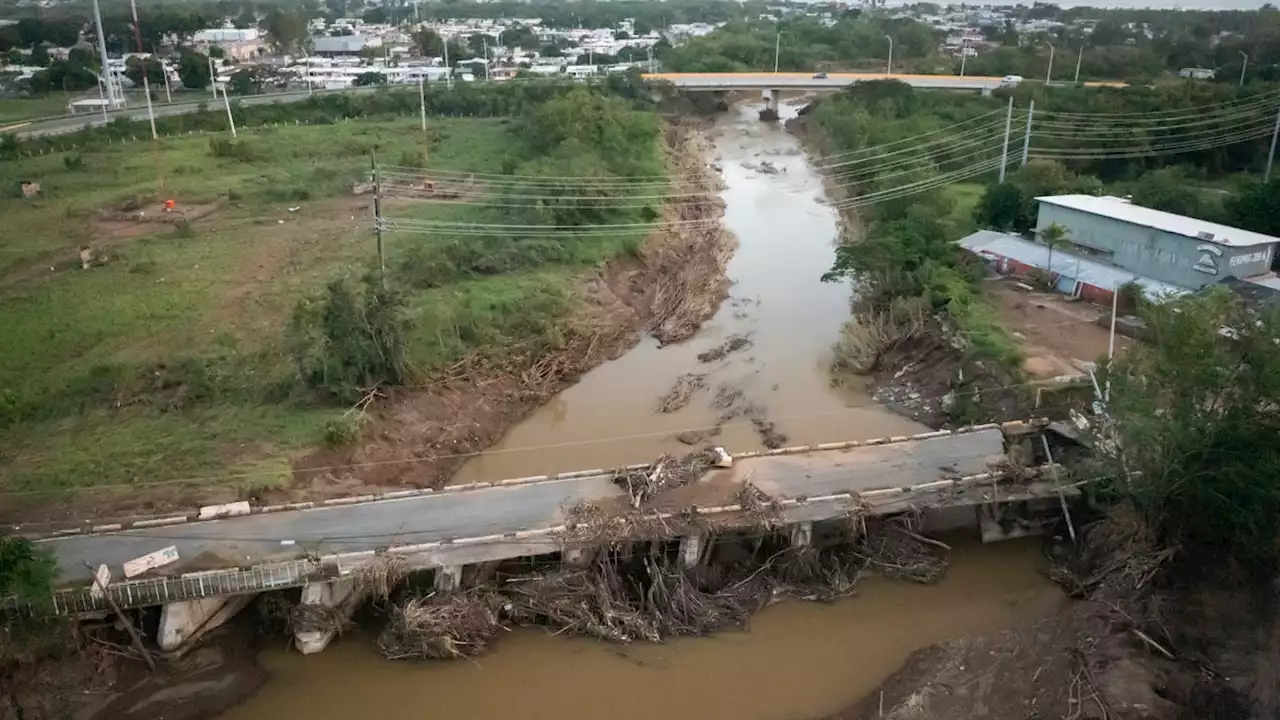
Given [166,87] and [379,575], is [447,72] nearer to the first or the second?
[166,87]

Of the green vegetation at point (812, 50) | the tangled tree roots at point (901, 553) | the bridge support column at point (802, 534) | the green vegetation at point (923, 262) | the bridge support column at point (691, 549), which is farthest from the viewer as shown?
the green vegetation at point (812, 50)

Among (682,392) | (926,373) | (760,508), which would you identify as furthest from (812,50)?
(760,508)

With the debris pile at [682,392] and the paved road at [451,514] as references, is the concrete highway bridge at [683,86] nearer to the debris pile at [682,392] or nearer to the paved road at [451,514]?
the debris pile at [682,392]

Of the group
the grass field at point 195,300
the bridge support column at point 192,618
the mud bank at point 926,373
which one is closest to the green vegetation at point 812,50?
the grass field at point 195,300

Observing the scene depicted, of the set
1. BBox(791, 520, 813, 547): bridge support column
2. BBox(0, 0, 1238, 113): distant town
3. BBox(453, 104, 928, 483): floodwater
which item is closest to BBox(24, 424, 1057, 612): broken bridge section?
BBox(791, 520, 813, 547): bridge support column

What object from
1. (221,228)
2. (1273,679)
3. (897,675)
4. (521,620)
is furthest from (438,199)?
(1273,679)

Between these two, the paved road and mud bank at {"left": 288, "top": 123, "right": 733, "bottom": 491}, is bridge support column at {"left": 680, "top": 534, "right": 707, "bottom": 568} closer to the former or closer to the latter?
the paved road
